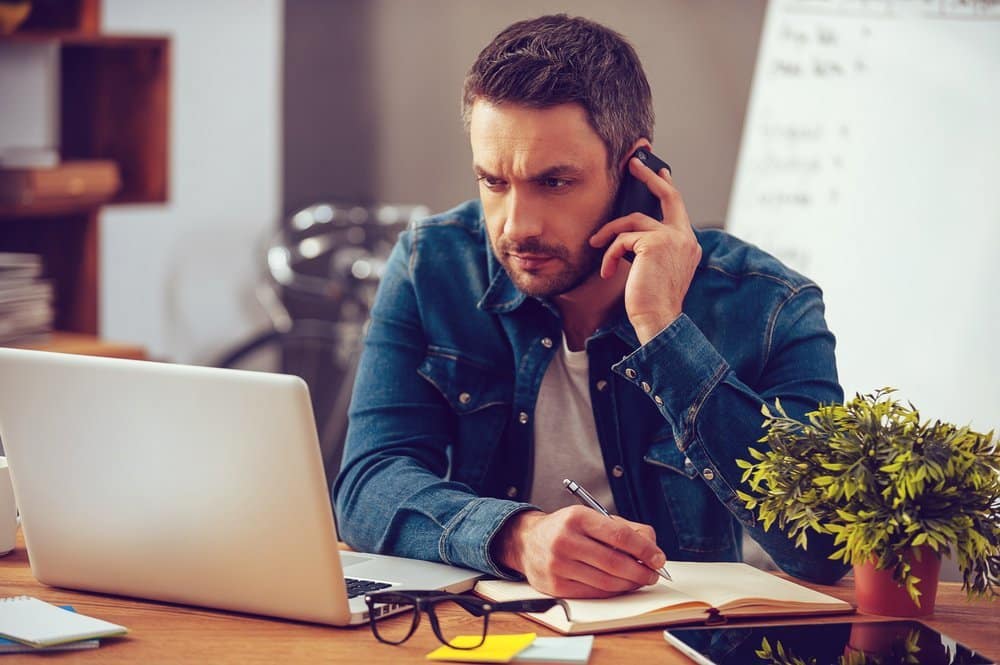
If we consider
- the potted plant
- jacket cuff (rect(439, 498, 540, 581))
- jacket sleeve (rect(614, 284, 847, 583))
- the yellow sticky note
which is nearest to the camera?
the yellow sticky note

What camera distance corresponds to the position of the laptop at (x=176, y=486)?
3.79ft

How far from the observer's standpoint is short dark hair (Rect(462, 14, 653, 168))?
5.28 ft

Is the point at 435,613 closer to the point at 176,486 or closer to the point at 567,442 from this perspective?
the point at 176,486

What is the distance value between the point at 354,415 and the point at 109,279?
2148 millimetres

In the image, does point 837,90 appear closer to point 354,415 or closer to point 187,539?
point 354,415

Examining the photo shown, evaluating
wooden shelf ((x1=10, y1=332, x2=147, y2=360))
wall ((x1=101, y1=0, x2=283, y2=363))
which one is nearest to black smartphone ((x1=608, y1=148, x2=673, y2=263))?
wooden shelf ((x1=10, y1=332, x2=147, y2=360))

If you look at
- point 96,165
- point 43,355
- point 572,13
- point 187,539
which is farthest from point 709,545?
point 572,13

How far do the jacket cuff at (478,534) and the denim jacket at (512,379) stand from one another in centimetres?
11

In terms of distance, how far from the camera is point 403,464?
5.24 feet

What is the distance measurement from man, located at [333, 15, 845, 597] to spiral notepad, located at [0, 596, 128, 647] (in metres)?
0.40

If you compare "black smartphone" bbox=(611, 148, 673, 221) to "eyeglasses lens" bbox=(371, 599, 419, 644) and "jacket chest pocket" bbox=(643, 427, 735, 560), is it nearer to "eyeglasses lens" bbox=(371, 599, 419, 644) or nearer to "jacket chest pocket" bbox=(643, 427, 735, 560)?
"jacket chest pocket" bbox=(643, 427, 735, 560)

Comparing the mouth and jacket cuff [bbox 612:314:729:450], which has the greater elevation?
the mouth

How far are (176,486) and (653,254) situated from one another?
66 cm

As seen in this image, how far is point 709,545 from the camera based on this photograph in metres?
1.71
